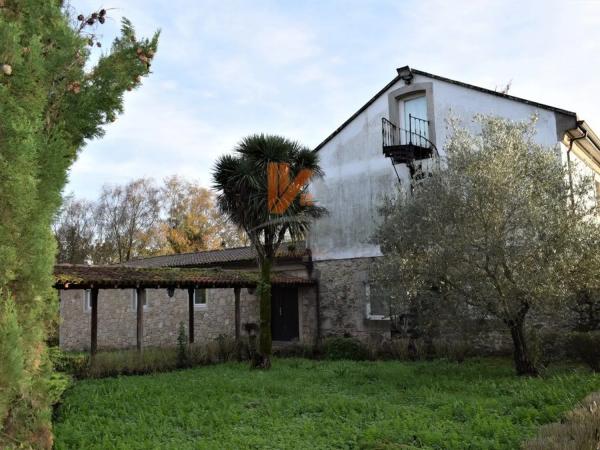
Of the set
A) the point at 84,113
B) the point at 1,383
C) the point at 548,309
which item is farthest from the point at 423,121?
the point at 1,383

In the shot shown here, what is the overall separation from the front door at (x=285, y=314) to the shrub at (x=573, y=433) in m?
13.1

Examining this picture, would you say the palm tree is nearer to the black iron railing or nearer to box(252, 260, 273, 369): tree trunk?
box(252, 260, 273, 369): tree trunk

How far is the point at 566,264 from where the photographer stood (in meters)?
8.89

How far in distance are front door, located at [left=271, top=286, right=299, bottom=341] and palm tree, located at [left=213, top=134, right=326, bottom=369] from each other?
18.7ft

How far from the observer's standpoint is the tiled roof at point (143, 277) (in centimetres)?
1192

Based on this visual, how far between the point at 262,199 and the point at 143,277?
3.73 meters

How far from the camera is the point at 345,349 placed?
1538 cm

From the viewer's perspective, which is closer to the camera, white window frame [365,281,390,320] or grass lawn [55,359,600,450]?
grass lawn [55,359,600,450]

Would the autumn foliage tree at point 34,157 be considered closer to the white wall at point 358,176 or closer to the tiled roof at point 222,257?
the white wall at point 358,176

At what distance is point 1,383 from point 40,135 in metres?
1.78

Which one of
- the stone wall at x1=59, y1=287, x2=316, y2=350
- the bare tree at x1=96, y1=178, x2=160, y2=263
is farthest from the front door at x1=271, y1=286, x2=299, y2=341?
the bare tree at x1=96, y1=178, x2=160, y2=263

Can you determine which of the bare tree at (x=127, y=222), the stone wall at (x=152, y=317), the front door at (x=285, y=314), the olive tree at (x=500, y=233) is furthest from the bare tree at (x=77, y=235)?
the olive tree at (x=500, y=233)

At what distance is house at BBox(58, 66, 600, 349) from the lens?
15.2 meters

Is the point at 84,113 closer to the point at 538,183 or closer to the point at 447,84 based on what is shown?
the point at 538,183
